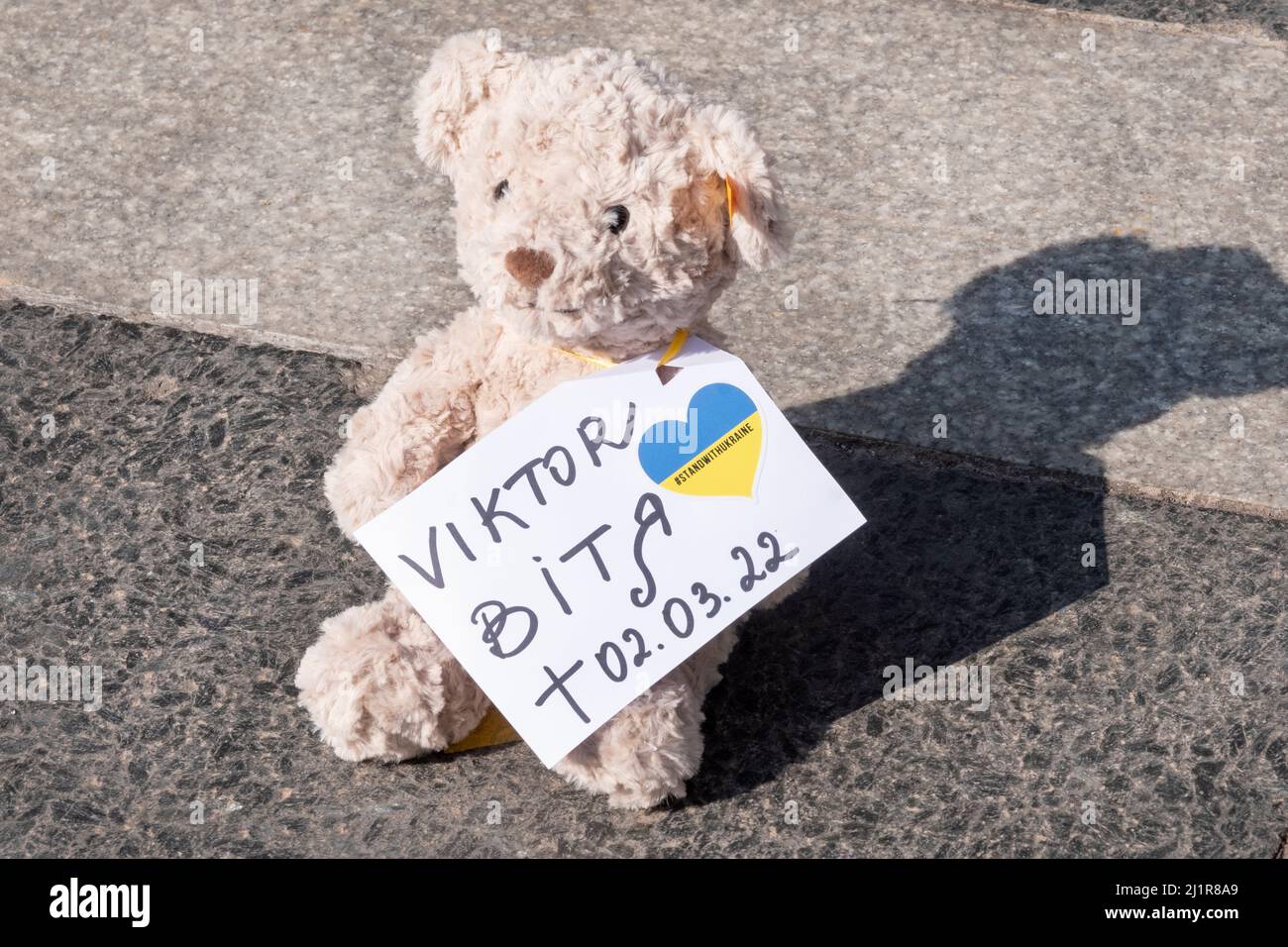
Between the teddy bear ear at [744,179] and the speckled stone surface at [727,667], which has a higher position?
the teddy bear ear at [744,179]

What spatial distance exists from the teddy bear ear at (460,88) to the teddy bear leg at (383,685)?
94 centimetres

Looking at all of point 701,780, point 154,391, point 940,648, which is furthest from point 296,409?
point 940,648

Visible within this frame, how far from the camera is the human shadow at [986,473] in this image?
3240 mm

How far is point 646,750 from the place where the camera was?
9.39ft

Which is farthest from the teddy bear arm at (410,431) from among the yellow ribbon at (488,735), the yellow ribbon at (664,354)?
the yellow ribbon at (488,735)

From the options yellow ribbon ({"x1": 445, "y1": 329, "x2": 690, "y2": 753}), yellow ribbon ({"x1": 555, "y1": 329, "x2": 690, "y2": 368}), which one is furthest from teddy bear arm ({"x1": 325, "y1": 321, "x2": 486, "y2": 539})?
yellow ribbon ({"x1": 445, "y1": 329, "x2": 690, "y2": 753})

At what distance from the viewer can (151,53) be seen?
4.66 m

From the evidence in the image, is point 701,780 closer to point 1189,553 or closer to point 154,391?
point 1189,553

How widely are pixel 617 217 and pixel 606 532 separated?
2.02 feet

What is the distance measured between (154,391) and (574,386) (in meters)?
1.43
